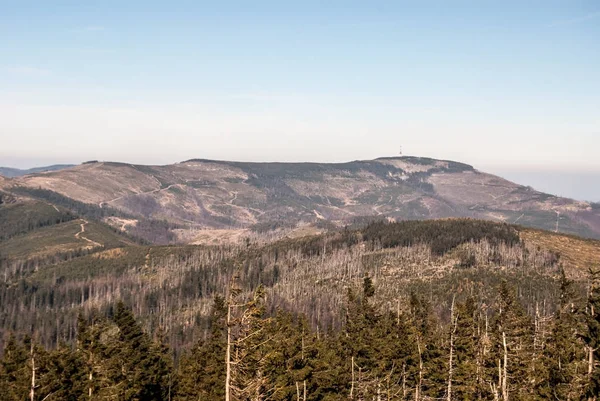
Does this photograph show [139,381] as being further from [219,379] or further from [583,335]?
[583,335]

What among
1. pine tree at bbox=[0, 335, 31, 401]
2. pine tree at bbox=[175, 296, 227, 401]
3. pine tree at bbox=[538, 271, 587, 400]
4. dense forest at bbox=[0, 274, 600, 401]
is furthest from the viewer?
pine tree at bbox=[175, 296, 227, 401]

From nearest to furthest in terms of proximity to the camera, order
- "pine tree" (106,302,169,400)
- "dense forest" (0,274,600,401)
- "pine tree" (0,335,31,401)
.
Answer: "dense forest" (0,274,600,401)
"pine tree" (0,335,31,401)
"pine tree" (106,302,169,400)

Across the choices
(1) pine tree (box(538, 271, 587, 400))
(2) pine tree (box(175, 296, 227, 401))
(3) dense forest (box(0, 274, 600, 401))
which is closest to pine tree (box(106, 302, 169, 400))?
(3) dense forest (box(0, 274, 600, 401))

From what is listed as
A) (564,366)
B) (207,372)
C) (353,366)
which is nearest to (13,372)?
(207,372)

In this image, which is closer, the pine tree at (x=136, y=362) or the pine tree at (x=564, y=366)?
the pine tree at (x=564, y=366)

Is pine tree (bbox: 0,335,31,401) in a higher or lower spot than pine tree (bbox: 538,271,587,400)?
lower

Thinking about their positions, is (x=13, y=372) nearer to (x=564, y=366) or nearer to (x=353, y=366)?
(x=353, y=366)

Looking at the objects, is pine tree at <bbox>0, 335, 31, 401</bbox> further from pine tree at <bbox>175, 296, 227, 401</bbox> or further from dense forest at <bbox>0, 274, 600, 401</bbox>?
pine tree at <bbox>175, 296, 227, 401</bbox>

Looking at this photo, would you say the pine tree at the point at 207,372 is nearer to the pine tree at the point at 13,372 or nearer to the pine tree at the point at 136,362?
the pine tree at the point at 136,362

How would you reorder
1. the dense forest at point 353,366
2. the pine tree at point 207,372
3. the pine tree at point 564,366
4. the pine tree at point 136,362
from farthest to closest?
the pine tree at point 136,362 → the pine tree at point 207,372 → the dense forest at point 353,366 → the pine tree at point 564,366

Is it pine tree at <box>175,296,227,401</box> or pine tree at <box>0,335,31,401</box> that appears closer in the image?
pine tree at <box>0,335,31,401</box>

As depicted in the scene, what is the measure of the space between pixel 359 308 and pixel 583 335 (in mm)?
39291

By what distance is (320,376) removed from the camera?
195ft

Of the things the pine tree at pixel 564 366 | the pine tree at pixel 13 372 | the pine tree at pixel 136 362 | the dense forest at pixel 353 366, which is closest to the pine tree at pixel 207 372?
the dense forest at pixel 353 366
